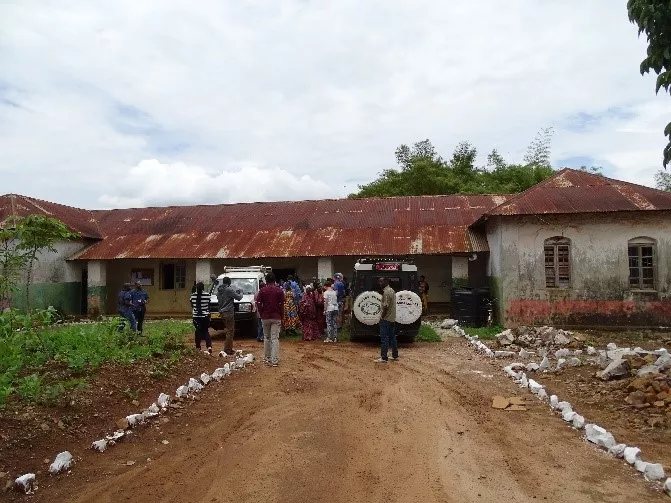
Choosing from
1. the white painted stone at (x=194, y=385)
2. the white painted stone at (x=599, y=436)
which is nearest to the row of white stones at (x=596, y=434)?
the white painted stone at (x=599, y=436)

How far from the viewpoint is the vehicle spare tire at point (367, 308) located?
13.0m

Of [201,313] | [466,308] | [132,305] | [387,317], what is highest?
[132,305]

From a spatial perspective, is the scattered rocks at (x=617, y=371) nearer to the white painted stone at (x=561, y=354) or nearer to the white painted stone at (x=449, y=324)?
the white painted stone at (x=561, y=354)

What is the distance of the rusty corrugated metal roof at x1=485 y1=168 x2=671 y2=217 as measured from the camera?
1566cm

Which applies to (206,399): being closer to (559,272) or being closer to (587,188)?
(559,272)

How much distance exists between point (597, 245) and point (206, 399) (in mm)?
12759

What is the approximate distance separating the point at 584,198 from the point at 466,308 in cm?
488

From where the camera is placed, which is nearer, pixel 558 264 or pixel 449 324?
pixel 558 264

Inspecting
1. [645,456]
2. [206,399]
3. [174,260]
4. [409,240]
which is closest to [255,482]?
[206,399]

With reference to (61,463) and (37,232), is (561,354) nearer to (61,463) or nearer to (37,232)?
(61,463)

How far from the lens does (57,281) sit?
2234 cm

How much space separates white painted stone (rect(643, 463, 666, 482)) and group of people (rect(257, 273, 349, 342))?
9.48 m

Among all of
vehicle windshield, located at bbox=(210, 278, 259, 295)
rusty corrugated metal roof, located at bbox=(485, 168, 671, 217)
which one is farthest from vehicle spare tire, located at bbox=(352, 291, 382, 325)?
rusty corrugated metal roof, located at bbox=(485, 168, 671, 217)

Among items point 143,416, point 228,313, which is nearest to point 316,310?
point 228,313
